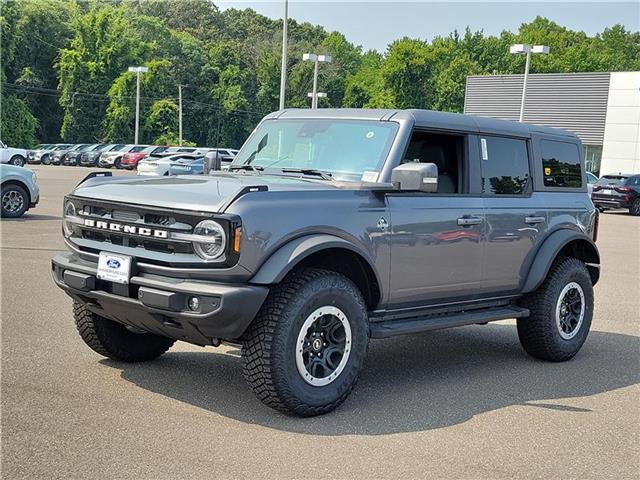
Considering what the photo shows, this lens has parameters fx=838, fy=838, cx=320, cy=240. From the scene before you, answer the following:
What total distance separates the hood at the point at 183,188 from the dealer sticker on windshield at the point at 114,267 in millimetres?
368

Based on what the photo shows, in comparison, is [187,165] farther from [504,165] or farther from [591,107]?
[504,165]

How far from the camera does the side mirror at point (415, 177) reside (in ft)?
19.0

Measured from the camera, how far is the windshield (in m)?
6.22

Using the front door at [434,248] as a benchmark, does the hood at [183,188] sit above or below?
above

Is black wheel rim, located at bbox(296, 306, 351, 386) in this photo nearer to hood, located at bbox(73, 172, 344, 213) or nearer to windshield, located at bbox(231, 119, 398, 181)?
hood, located at bbox(73, 172, 344, 213)

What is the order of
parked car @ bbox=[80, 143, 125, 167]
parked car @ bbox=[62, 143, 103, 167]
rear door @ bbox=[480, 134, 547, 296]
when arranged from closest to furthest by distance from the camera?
1. rear door @ bbox=[480, 134, 547, 296]
2. parked car @ bbox=[80, 143, 125, 167]
3. parked car @ bbox=[62, 143, 103, 167]

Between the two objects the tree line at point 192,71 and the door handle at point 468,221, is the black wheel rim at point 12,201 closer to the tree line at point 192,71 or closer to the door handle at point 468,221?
the door handle at point 468,221

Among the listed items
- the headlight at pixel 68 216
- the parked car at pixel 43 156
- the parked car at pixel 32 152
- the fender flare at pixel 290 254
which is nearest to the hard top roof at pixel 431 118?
the fender flare at pixel 290 254

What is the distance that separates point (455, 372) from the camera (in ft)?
22.5

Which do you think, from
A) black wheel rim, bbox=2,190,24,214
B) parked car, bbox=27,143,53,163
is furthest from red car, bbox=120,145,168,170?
black wheel rim, bbox=2,190,24,214

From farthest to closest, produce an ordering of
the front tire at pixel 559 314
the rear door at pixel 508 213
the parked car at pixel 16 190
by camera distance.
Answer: the parked car at pixel 16 190, the front tire at pixel 559 314, the rear door at pixel 508 213

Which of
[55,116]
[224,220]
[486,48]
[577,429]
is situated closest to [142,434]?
[224,220]

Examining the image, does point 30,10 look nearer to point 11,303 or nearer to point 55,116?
point 55,116

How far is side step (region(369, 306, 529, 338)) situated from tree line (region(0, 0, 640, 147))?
60473mm
